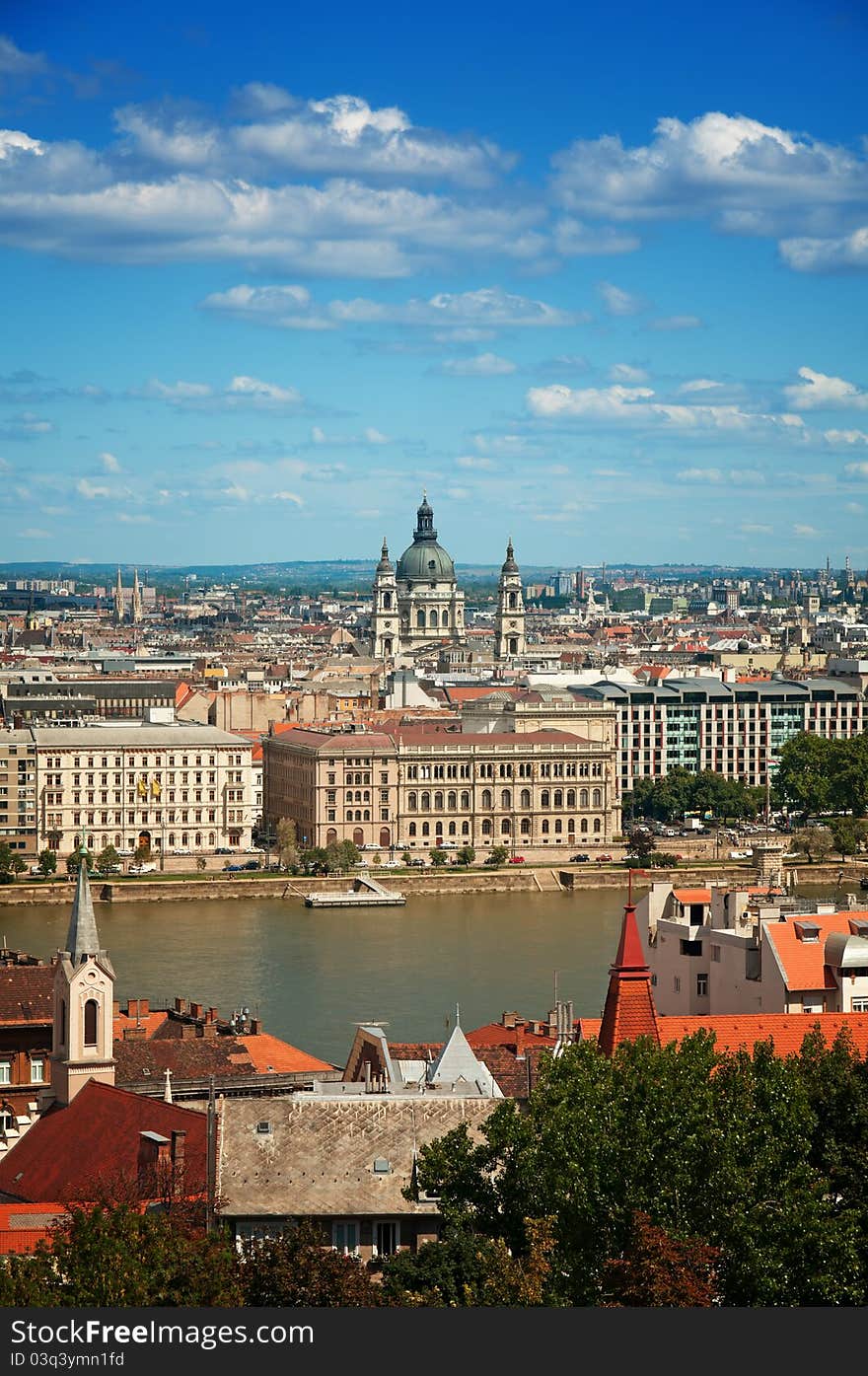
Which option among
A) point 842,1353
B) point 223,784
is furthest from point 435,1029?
point 223,784

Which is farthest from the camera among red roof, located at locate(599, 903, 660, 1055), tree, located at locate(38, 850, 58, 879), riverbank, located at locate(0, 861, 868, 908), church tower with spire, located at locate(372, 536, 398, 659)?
church tower with spire, located at locate(372, 536, 398, 659)

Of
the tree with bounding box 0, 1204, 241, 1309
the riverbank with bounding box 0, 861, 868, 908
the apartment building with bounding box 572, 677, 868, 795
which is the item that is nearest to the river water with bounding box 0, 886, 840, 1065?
the riverbank with bounding box 0, 861, 868, 908

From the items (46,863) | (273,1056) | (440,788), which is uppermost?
(273,1056)

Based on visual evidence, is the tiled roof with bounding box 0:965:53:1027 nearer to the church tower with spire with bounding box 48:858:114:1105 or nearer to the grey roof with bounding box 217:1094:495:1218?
the church tower with spire with bounding box 48:858:114:1105

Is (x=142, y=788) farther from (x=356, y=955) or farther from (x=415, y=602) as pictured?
(x=415, y=602)

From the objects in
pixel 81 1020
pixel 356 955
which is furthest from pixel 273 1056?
pixel 356 955

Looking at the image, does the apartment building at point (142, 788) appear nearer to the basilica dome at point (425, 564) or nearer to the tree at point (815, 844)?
the tree at point (815, 844)

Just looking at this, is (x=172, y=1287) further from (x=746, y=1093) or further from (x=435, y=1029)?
(x=435, y=1029)
